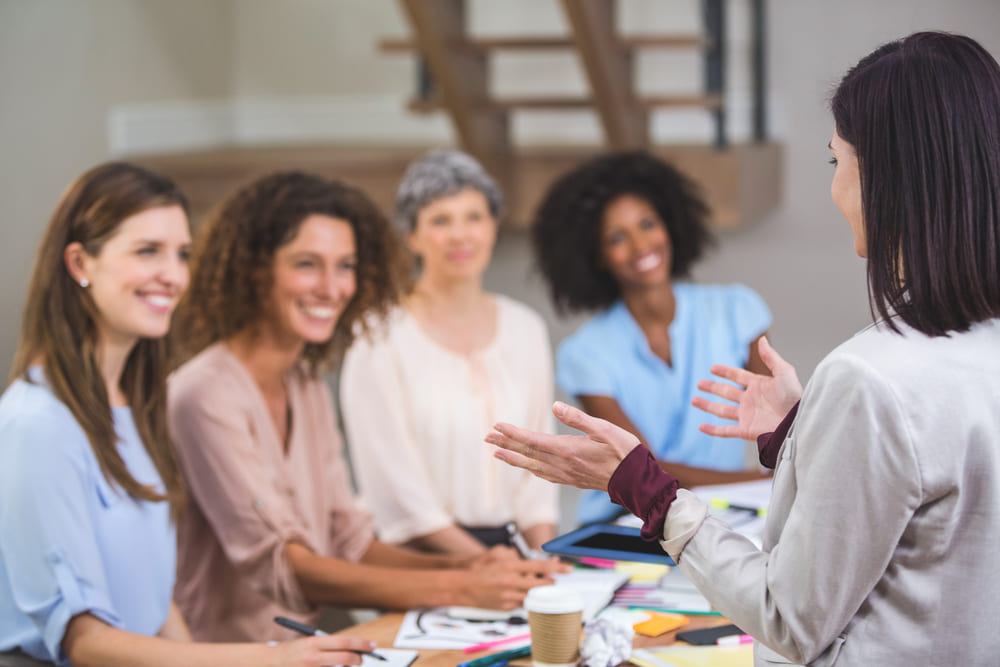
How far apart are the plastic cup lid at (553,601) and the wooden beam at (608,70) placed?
2411 mm

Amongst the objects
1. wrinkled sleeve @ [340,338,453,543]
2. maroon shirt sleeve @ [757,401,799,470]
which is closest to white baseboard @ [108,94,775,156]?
wrinkled sleeve @ [340,338,453,543]

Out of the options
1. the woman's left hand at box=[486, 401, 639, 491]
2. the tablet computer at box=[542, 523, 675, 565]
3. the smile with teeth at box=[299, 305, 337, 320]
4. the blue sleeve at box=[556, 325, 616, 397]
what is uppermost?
the smile with teeth at box=[299, 305, 337, 320]

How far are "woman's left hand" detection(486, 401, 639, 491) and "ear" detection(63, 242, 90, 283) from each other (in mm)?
937

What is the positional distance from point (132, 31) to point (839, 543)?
452 centimetres

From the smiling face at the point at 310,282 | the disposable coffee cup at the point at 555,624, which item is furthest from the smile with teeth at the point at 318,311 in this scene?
the disposable coffee cup at the point at 555,624

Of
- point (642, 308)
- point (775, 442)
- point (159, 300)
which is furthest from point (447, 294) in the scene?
point (775, 442)

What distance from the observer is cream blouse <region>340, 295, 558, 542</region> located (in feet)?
8.75

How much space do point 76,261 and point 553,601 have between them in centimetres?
97

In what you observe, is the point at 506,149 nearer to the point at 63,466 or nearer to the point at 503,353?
the point at 503,353

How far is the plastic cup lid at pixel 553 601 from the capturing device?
4.75 ft

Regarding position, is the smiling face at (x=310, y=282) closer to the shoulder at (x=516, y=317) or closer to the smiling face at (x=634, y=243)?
the shoulder at (x=516, y=317)

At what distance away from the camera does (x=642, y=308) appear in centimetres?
291

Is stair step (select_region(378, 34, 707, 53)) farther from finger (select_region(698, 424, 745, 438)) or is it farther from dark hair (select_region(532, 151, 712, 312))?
finger (select_region(698, 424, 745, 438))

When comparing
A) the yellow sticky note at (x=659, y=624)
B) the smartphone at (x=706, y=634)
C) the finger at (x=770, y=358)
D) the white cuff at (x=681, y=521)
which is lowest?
the yellow sticky note at (x=659, y=624)
